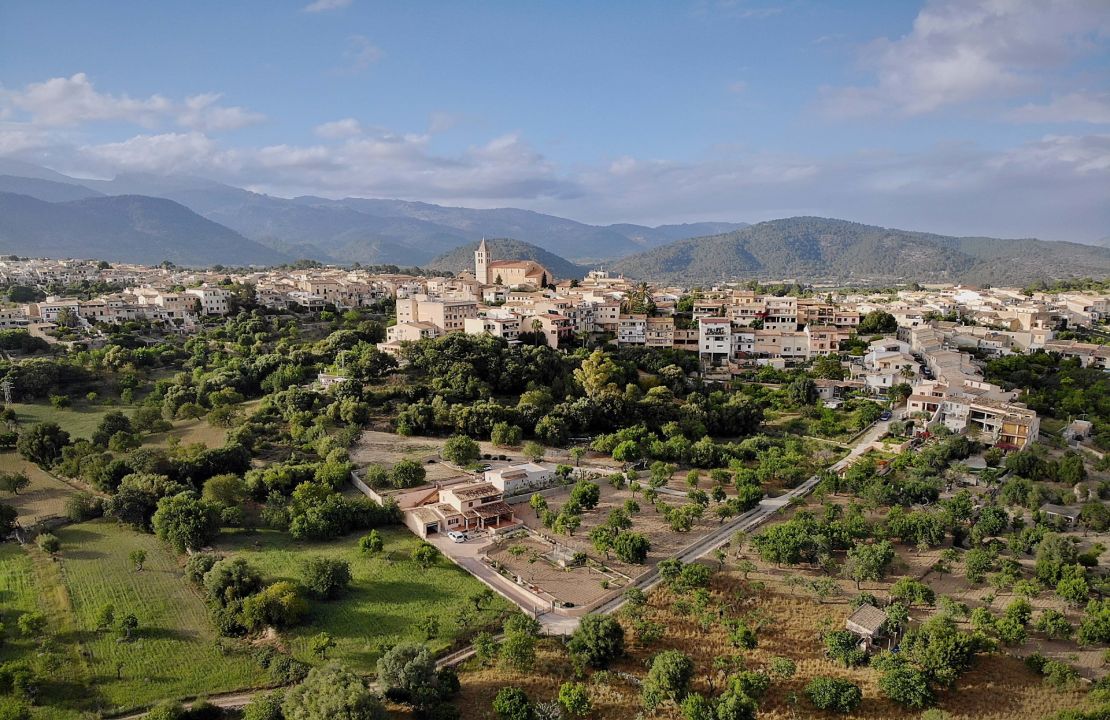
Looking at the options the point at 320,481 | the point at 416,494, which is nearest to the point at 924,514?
the point at 416,494

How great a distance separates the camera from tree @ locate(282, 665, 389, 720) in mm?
15234

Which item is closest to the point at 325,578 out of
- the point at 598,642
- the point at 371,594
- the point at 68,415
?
the point at 371,594

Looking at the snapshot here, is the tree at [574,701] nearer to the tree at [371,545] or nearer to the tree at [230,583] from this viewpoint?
the tree at [371,545]

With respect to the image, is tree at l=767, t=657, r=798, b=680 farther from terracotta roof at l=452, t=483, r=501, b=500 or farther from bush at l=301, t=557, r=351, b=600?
bush at l=301, t=557, r=351, b=600

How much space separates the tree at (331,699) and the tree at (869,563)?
15.7 meters

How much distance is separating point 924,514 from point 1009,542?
282 cm

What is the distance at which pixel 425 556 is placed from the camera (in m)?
23.4

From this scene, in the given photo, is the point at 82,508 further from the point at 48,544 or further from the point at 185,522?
the point at 185,522

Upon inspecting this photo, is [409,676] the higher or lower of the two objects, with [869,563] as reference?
lower

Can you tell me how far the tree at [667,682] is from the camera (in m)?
17.6

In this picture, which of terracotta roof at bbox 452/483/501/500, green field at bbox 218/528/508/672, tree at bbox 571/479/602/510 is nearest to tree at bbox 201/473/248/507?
green field at bbox 218/528/508/672

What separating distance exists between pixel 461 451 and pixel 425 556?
931cm

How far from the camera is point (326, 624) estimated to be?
20047 mm


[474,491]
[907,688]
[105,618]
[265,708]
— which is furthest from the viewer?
[474,491]
